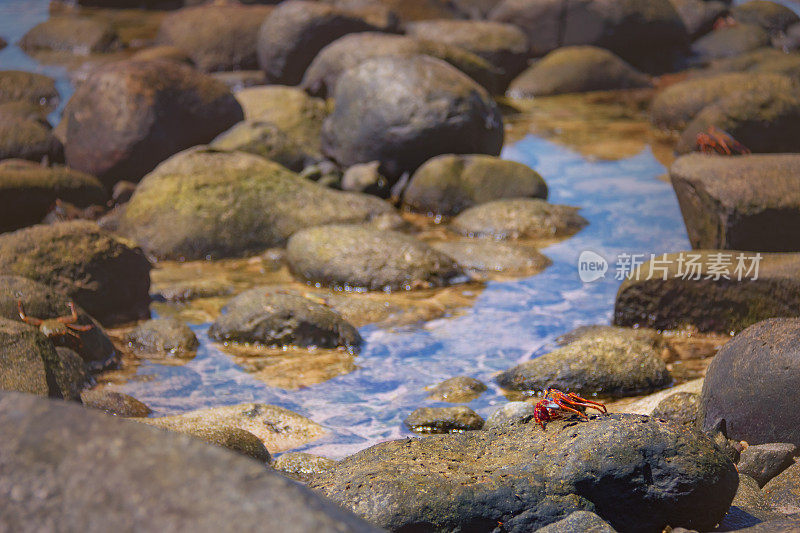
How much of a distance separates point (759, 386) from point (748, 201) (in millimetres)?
2816

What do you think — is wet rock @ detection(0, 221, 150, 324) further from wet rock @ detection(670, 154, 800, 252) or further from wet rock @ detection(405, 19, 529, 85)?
wet rock @ detection(405, 19, 529, 85)

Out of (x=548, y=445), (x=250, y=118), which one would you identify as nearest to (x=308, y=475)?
(x=548, y=445)

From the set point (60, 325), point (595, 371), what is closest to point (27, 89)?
point (60, 325)

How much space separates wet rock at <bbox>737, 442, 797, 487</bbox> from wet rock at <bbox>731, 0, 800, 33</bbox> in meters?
18.5

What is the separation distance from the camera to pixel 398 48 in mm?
13555

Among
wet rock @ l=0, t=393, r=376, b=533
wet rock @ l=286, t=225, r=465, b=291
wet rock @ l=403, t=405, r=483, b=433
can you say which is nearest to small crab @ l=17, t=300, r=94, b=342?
wet rock @ l=286, t=225, r=465, b=291

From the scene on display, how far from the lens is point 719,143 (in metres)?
10.2

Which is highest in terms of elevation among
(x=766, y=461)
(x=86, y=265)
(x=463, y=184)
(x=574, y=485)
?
(x=574, y=485)

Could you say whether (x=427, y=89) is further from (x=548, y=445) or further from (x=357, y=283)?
(x=548, y=445)

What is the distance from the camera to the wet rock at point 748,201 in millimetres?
6855

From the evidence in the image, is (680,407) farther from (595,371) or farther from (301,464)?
(301,464)

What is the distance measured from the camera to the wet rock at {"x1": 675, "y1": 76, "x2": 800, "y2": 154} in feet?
35.5

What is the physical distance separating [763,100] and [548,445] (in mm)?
8743

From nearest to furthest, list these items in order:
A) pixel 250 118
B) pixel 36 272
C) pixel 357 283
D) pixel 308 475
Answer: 1. pixel 308 475
2. pixel 36 272
3. pixel 357 283
4. pixel 250 118
